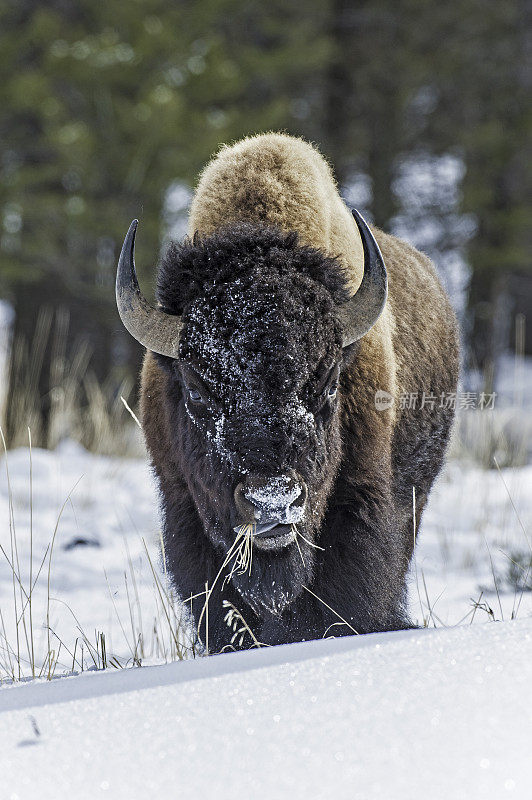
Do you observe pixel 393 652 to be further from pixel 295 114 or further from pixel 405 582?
pixel 295 114

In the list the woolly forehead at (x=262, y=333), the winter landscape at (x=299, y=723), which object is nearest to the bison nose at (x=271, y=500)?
the woolly forehead at (x=262, y=333)

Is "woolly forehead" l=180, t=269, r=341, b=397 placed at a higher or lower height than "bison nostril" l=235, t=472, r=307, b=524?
higher

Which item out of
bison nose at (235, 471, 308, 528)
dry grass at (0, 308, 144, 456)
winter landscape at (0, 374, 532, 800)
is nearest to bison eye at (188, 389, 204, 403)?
bison nose at (235, 471, 308, 528)

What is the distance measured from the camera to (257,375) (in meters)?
2.79

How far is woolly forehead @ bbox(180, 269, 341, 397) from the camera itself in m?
2.81

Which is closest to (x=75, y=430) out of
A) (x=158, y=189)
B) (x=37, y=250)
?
(x=37, y=250)

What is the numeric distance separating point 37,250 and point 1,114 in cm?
169

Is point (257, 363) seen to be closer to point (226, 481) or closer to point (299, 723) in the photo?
point (226, 481)

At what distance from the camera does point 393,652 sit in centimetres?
193

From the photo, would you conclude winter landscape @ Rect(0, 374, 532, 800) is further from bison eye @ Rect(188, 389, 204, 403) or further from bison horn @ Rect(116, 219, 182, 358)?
bison horn @ Rect(116, 219, 182, 358)

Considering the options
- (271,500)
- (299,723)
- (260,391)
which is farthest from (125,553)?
(299,723)

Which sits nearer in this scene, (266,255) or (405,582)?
(266,255)

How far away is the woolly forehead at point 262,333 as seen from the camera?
2807 mm

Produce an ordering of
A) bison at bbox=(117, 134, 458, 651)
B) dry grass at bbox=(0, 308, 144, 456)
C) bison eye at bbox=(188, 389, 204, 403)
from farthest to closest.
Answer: dry grass at bbox=(0, 308, 144, 456) < bison eye at bbox=(188, 389, 204, 403) < bison at bbox=(117, 134, 458, 651)
